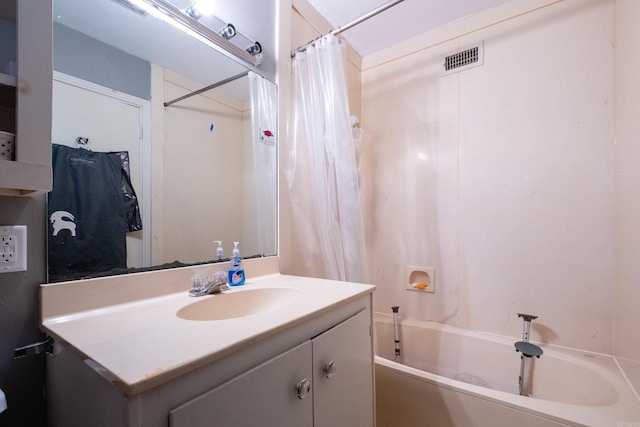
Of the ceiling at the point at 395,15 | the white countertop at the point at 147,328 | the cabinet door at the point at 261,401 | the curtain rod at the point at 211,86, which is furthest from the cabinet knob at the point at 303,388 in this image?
the ceiling at the point at 395,15

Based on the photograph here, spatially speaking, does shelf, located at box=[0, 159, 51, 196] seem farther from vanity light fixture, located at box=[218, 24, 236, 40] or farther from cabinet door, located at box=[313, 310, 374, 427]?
vanity light fixture, located at box=[218, 24, 236, 40]

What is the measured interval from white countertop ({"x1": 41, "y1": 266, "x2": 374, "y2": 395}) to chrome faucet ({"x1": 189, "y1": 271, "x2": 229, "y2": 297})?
3 cm

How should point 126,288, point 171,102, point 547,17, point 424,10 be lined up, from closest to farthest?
point 126,288 → point 171,102 → point 547,17 → point 424,10

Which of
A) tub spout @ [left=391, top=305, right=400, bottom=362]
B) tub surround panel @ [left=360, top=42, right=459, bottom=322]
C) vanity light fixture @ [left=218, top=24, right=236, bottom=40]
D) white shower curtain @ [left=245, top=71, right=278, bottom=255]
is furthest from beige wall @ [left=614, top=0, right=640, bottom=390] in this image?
vanity light fixture @ [left=218, top=24, right=236, bottom=40]

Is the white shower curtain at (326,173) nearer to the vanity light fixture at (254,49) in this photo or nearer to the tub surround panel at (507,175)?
the vanity light fixture at (254,49)

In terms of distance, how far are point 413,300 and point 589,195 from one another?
3.61ft

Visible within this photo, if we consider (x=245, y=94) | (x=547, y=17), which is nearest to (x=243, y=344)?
(x=245, y=94)

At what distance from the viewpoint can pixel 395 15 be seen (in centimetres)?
161

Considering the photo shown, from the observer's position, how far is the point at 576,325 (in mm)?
1339

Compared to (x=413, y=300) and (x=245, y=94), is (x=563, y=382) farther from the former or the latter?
(x=245, y=94)

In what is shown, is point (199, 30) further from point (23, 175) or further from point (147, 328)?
point (147, 328)

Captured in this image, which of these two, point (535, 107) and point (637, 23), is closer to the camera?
point (637, 23)

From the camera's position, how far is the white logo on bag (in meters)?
0.71

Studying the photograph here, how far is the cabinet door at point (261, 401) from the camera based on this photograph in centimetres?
47
